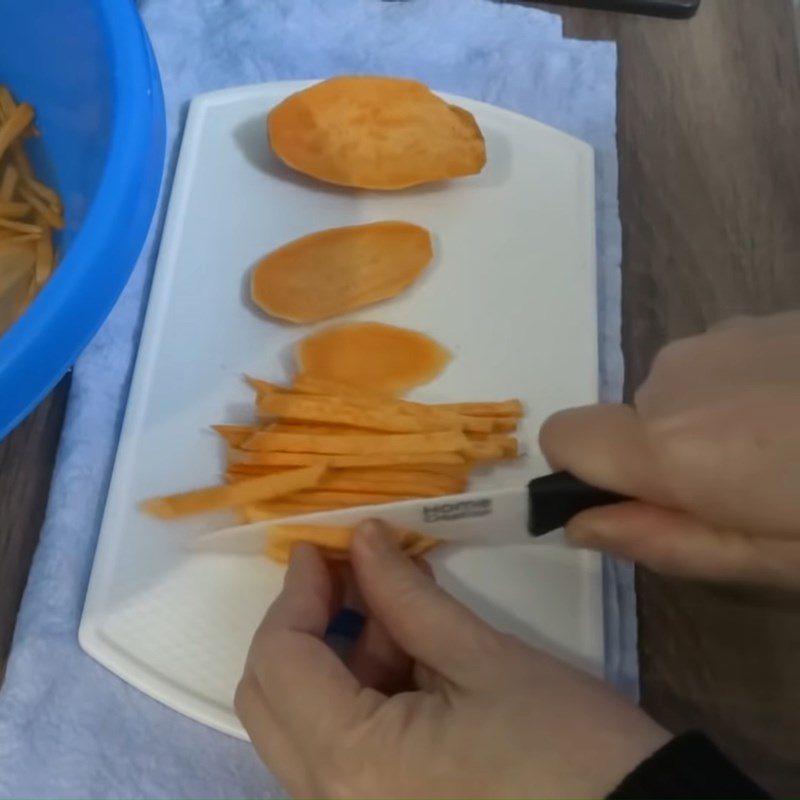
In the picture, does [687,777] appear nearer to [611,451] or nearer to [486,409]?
[611,451]

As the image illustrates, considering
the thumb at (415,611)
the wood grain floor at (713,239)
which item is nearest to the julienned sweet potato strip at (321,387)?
the thumb at (415,611)

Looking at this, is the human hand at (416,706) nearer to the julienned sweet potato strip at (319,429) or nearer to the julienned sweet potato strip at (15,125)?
the julienned sweet potato strip at (319,429)

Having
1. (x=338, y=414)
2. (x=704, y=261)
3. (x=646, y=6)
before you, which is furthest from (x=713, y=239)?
(x=338, y=414)

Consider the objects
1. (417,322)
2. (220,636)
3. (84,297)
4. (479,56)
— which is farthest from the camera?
(479,56)

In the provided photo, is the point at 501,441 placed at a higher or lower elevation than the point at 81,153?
lower

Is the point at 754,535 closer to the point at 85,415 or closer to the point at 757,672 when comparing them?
the point at 757,672

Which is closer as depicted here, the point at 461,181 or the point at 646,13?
the point at 461,181

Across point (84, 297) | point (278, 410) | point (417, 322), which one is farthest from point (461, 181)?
point (84, 297)
